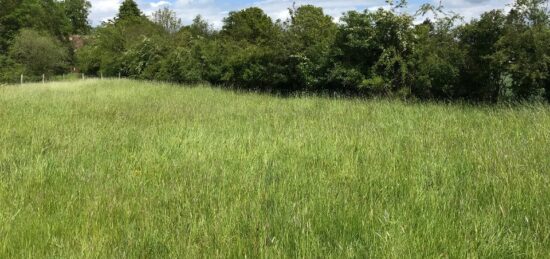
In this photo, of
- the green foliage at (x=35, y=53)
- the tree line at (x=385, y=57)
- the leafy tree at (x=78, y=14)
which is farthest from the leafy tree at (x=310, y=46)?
the leafy tree at (x=78, y=14)

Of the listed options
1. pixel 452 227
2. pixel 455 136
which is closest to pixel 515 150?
pixel 455 136

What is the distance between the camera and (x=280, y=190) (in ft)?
16.3

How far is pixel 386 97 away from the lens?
16.0 metres

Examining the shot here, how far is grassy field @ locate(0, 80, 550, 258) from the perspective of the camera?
3.61 meters

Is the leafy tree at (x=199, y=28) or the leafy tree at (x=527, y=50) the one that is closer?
the leafy tree at (x=527, y=50)

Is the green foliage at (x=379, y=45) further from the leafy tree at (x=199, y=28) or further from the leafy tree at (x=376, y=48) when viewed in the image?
the leafy tree at (x=199, y=28)

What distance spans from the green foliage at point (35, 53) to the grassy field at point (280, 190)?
5832 centimetres

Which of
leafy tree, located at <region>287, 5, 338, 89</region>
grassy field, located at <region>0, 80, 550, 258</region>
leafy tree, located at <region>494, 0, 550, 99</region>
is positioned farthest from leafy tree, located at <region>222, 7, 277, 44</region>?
grassy field, located at <region>0, 80, 550, 258</region>

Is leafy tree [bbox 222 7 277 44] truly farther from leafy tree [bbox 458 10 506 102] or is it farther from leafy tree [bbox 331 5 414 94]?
leafy tree [bbox 458 10 506 102]

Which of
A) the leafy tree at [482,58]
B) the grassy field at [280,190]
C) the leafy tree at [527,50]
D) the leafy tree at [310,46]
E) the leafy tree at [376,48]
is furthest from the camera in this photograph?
the leafy tree at [310,46]

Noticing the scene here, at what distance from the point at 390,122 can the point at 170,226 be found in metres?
7.15

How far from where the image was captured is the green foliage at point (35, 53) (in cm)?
6078

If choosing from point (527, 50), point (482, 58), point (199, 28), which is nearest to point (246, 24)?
point (199, 28)

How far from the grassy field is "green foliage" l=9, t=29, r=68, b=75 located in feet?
191
